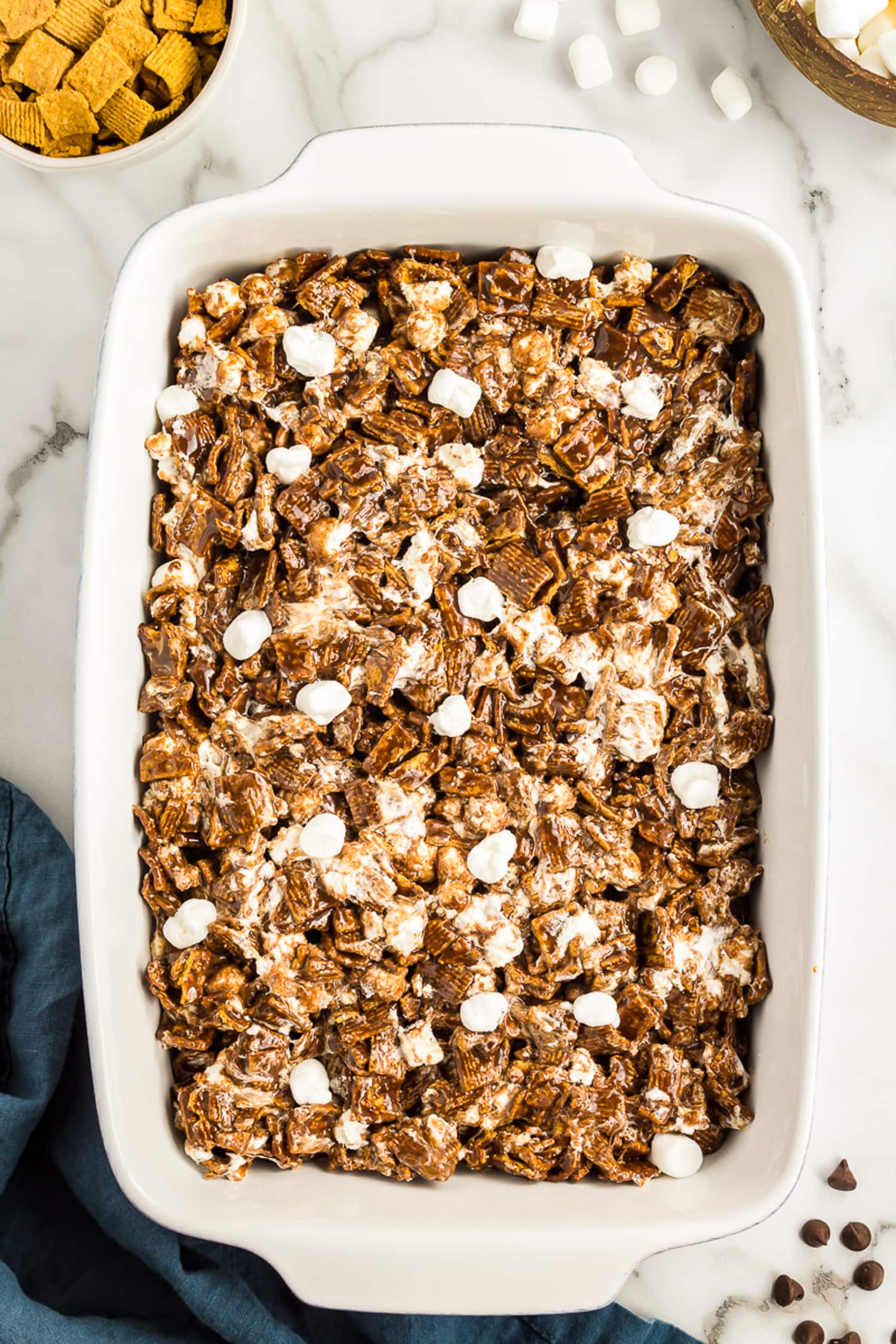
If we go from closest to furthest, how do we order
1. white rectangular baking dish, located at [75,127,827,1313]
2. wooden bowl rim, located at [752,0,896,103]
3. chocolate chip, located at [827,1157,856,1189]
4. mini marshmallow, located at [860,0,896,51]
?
white rectangular baking dish, located at [75,127,827,1313] → wooden bowl rim, located at [752,0,896,103] → mini marshmallow, located at [860,0,896,51] → chocolate chip, located at [827,1157,856,1189]

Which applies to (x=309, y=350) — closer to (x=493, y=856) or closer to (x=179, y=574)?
(x=179, y=574)

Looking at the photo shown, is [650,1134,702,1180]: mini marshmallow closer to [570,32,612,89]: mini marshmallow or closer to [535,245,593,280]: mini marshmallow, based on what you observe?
[535,245,593,280]: mini marshmallow

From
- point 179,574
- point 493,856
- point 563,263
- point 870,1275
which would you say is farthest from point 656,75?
point 870,1275

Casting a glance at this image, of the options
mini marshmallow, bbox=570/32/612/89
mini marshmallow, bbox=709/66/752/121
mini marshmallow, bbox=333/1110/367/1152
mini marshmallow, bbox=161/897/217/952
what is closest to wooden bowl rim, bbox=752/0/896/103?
mini marshmallow, bbox=709/66/752/121

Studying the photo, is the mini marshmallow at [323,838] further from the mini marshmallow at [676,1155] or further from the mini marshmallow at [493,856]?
the mini marshmallow at [676,1155]

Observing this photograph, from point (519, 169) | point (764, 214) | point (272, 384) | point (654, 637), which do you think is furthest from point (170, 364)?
point (764, 214)

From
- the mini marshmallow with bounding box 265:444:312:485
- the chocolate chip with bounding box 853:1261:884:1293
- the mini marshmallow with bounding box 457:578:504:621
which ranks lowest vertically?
the chocolate chip with bounding box 853:1261:884:1293
